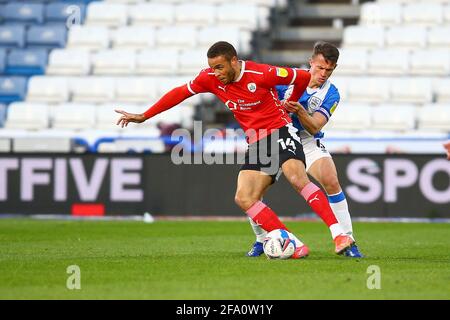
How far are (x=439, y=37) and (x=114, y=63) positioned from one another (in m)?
6.79

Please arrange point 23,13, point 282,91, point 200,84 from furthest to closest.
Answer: point 23,13 → point 282,91 → point 200,84

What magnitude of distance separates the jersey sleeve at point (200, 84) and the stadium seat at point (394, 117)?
10.1 meters

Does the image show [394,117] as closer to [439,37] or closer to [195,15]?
[439,37]

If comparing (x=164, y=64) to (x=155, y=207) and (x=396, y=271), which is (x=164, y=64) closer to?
(x=155, y=207)

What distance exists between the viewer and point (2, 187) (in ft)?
59.6

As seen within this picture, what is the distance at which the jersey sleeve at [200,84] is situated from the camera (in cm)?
1028

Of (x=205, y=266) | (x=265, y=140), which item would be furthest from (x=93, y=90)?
(x=205, y=266)

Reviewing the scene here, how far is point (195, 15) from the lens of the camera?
24031 mm

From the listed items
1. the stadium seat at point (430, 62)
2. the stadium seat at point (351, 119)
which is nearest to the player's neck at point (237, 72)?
the stadium seat at point (351, 119)

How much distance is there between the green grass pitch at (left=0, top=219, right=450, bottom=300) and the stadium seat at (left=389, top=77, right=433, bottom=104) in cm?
629

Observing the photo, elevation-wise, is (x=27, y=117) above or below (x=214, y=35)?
below

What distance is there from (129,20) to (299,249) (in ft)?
49.8

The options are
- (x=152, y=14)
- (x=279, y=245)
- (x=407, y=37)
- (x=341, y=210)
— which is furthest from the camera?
(x=152, y=14)
